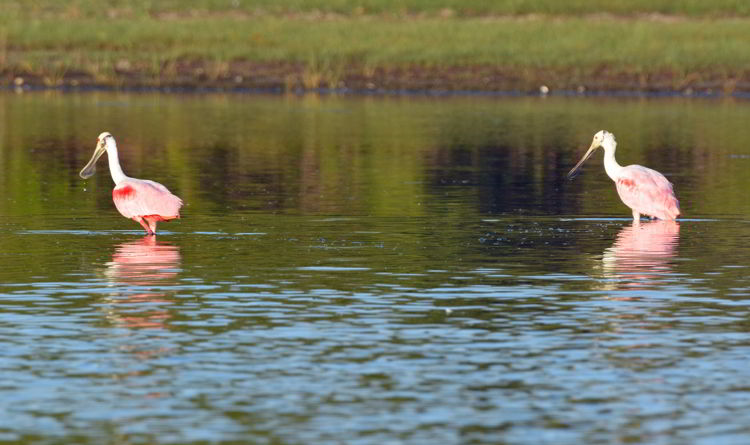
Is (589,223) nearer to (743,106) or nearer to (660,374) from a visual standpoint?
(660,374)

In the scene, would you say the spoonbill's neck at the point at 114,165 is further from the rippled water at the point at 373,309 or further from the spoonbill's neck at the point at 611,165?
the spoonbill's neck at the point at 611,165

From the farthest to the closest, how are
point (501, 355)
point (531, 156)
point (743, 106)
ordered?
point (743, 106) < point (531, 156) < point (501, 355)

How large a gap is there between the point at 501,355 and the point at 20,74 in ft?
179

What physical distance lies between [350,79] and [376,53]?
5.09ft

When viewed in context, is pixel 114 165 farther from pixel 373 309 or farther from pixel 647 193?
pixel 373 309

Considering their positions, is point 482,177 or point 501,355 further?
point 482,177

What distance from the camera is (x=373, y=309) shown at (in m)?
16.9

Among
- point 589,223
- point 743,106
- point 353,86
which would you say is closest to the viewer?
point 589,223

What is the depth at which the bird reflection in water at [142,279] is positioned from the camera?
53.6ft

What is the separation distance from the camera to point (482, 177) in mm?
33375

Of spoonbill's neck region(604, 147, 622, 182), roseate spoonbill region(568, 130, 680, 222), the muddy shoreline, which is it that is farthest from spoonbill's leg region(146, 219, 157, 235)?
the muddy shoreline

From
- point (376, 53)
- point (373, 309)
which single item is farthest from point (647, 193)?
point (376, 53)

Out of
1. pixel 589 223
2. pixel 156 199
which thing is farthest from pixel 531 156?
pixel 156 199

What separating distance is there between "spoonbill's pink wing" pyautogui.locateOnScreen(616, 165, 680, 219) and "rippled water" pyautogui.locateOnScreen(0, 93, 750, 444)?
310 mm
